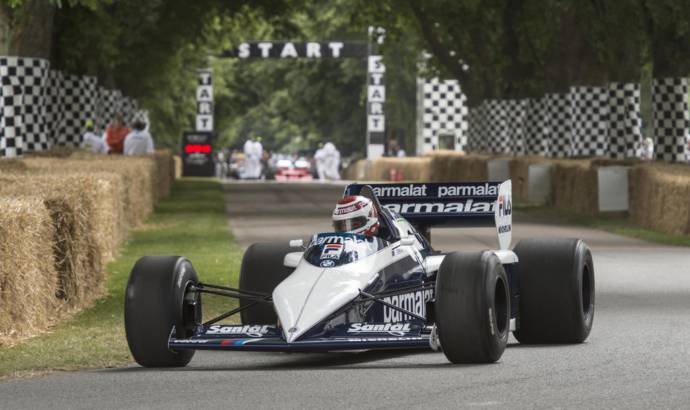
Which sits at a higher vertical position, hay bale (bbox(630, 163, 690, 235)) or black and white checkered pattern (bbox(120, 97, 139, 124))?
black and white checkered pattern (bbox(120, 97, 139, 124))

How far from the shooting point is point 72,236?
15.3 metres

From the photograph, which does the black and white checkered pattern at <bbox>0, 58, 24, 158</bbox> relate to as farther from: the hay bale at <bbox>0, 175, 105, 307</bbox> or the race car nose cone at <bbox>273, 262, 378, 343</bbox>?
the race car nose cone at <bbox>273, 262, 378, 343</bbox>

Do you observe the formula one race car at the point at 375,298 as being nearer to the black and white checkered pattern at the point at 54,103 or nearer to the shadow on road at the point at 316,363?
the shadow on road at the point at 316,363

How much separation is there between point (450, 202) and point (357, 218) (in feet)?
6.10

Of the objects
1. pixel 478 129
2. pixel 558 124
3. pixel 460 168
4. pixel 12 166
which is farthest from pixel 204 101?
pixel 12 166

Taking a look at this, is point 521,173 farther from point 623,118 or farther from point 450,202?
point 450,202

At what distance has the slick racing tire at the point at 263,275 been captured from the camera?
12.9 meters

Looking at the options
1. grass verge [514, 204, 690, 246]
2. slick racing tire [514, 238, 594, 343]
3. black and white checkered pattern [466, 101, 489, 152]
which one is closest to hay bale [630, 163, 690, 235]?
grass verge [514, 204, 690, 246]

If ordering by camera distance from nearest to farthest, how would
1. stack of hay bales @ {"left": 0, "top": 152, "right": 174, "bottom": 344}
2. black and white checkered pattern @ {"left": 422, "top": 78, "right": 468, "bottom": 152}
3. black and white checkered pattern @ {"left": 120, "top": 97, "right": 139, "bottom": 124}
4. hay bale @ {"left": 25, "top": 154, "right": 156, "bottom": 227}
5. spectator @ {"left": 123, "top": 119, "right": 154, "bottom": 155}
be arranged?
stack of hay bales @ {"left": 0, "top": 152, "right": 174, "bottom": 344}
hay bale @ {"left": 25, "top": 154, "right": 156, "bottom": 227}
spectator @ {"left": 123, "top": 119, "right": 154, "bottom": 155}
black and white checkered pattern @ {"left": 120, "top": 97, "right": 139, "bottom": 124}
black and white checkered pattern @ {"left": 422, "top": 78, "right": 468, "bottom": 152}

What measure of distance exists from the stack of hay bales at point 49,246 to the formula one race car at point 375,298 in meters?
1.66

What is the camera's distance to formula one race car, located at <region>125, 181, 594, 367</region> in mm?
10828

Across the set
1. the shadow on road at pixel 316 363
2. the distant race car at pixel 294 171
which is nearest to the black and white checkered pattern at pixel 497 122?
the distant race car at pixel 294 171

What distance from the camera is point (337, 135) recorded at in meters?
90.8

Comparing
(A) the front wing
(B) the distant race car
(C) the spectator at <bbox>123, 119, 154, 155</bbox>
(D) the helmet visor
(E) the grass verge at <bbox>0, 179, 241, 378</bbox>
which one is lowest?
(B) the distant race car
